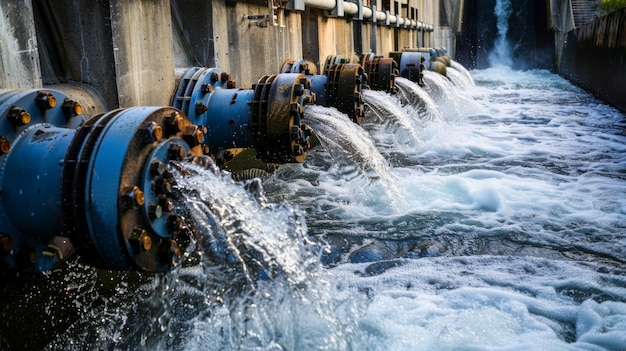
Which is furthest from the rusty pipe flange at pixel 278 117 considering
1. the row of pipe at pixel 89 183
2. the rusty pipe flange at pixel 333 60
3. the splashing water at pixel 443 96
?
the splashing water at pixel 443 96

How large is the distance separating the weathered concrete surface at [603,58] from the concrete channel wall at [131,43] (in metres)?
8.20

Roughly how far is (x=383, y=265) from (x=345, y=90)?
2334 mm

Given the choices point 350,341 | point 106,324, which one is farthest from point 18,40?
point 350,341

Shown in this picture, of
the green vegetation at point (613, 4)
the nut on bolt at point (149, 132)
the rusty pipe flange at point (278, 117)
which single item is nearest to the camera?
the nut on bolt at point (149, 132)

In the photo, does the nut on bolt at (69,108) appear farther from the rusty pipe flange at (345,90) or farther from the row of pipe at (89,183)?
the rusty pipe flange at (345,90)

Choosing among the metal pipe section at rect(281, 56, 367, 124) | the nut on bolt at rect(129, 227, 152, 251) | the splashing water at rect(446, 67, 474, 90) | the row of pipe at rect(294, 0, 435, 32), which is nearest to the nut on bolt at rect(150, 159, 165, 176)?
the nut on bolt at rect(129, 227, 152, 251)

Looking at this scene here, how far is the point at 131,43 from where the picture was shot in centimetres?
387

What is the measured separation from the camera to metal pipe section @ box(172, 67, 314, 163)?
4145 mm

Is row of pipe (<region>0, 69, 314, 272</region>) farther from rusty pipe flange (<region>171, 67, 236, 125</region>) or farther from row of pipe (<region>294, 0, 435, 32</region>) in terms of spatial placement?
row of pipe (<region>294, 0, 435, 32</region>)

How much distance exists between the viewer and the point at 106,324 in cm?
298

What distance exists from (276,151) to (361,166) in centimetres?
190

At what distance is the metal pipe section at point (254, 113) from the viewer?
4145mm

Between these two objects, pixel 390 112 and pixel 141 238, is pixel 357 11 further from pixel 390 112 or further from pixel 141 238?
pixel 141 238

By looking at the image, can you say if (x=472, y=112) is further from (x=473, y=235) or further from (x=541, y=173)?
(x=473, y=235)
